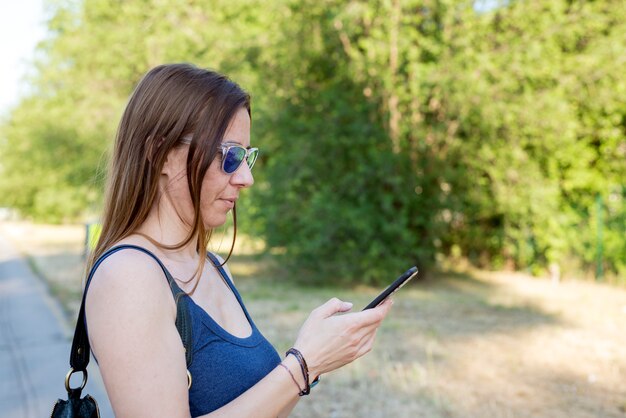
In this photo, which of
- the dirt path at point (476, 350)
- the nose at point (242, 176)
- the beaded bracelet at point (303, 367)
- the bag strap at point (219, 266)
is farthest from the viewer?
the dirt path at point (476, 350)

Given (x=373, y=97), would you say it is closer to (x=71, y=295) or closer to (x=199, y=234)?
(x=71, y=295)

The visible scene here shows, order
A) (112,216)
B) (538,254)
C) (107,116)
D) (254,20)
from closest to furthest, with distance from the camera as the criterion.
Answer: (112,216)
(538,254)
(254,20)
(107,116)

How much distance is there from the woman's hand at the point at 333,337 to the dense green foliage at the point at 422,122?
9.04m

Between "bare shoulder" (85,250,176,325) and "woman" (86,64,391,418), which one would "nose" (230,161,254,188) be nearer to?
"woman" (86,64,391,418)

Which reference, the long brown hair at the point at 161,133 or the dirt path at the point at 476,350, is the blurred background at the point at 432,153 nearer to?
the dirt path at the point at 476,350

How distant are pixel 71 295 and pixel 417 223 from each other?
5.98 m

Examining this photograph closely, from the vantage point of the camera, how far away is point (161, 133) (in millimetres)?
1581

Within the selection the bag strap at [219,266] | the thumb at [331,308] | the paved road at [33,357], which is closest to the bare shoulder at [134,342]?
the thumb at [331,308]

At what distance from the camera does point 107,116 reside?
19.1m

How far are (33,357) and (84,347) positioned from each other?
5.51 m

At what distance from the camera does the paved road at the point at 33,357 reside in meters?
5.11

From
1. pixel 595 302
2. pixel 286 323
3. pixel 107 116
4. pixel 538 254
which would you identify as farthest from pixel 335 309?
pixel 107 116

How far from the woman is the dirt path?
344cm

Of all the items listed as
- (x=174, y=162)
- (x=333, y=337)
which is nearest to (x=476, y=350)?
(x=333, y=337)
